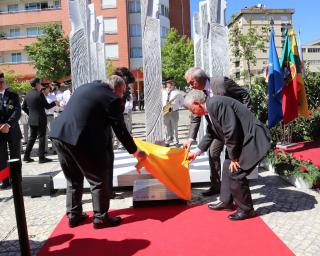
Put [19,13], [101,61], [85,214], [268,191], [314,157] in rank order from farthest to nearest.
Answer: [19,13] < [101,61] < [314,157] < [268,191] < [85,214]

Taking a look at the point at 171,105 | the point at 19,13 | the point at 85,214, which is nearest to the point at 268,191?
the point at 85,214

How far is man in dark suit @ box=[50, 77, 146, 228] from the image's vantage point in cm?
432

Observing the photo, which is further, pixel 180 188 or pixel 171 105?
pixel 171 105

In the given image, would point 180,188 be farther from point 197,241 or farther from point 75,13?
point 75,13

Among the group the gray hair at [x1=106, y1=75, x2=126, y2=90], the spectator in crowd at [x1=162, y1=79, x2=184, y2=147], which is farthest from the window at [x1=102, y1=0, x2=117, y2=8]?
the gray hair at [x1=106, y1=75, x2=126, y2=90]

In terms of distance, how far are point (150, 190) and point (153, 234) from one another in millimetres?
1278

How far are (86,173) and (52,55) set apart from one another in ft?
95.4

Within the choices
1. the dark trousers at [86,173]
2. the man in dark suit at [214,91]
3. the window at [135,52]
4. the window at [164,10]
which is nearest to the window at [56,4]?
the window at [135,52]

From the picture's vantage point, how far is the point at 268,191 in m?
6.00

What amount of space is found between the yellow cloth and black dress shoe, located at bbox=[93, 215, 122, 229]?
83 centimetres

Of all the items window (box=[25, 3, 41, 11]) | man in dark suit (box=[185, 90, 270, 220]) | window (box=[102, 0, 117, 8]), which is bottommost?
man in dark suit (box=[185, 90, 270, 220])

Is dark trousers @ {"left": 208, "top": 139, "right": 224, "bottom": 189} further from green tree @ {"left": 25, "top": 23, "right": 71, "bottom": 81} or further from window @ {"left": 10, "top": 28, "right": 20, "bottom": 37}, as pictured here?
window @ {"left": 10, "top": 28, "right": 20, "bottom": 37}

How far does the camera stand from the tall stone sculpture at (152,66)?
7945 mm

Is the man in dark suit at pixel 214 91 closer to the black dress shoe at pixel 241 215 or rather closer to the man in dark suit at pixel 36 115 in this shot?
the black dress shoe at pixel 241 215
